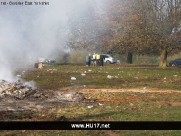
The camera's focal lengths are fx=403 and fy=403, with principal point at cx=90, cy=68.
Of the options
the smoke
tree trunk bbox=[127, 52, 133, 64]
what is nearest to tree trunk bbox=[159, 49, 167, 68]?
tree trunk bbox=[127, 52, 133, 64]

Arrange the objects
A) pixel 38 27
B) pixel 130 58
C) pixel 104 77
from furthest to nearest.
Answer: pixel 104 77 → pixel 130 58 → pixel 38 27

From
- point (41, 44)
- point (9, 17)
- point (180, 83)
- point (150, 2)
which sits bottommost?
point (180, 83)

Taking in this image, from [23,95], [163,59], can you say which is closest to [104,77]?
[163,59]

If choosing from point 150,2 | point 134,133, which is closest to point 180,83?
point 150,2

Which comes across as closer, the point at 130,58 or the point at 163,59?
the point at 130,58

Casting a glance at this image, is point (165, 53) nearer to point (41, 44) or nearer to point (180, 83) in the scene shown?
point (180, 83)

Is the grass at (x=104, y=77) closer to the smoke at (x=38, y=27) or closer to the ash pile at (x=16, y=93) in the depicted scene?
the ash pile at (x=16, y=93)

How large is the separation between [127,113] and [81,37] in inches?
97.1

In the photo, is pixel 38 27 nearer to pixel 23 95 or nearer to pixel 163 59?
pixel 23 95

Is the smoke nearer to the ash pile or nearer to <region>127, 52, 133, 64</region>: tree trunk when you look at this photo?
the ash pile

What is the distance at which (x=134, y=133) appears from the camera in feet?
20.4

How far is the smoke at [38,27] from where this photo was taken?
8016 mm

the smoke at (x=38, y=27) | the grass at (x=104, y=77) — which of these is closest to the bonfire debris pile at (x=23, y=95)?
the smoke at (x=38, y=27)

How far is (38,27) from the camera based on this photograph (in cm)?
881
